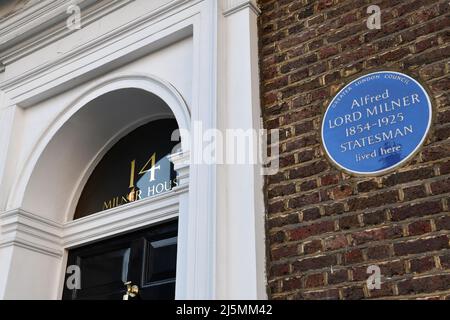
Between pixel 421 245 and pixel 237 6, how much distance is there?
72.6 inches

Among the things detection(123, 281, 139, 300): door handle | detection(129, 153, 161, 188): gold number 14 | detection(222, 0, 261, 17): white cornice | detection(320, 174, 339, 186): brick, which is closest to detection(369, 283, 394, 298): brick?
detection(320, 174, 339, 186): brick

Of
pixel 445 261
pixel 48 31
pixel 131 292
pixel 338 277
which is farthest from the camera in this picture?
pixel 48 31

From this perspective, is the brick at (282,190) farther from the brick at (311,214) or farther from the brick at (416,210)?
the brick at (416,210)

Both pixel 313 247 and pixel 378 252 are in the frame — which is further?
pixel 313 247

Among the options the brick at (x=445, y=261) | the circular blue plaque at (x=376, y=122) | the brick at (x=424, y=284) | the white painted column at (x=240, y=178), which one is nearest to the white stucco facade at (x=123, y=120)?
the white painted column at (x=240, y=178)

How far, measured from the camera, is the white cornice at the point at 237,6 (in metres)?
3.49

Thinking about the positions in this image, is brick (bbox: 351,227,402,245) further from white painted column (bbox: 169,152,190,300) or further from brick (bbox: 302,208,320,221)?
white painted column (bbox: 169,152,190,300)

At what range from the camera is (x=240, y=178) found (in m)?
2.98

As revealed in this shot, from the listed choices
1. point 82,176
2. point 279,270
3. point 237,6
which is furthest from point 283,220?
point 82,176

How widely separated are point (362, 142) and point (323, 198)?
1.11 ft

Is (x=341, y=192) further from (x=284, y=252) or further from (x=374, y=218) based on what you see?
(x=284, y=252)

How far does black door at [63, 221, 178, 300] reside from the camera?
12.1 ft

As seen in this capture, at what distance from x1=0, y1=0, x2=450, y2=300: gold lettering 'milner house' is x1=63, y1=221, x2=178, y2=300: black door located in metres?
0.01
